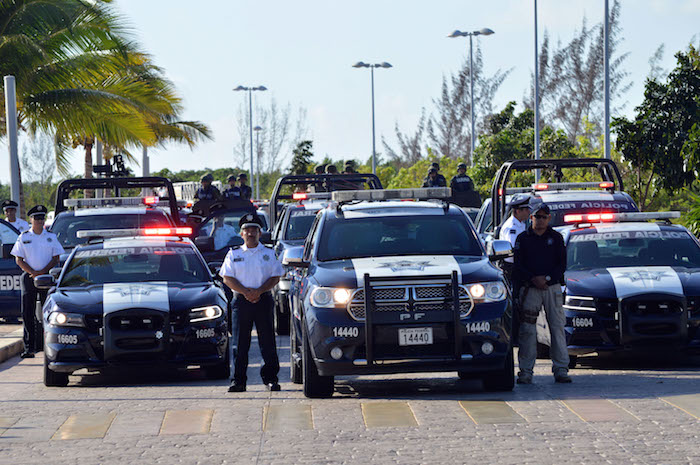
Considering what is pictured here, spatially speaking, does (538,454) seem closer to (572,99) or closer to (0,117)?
(0,117)

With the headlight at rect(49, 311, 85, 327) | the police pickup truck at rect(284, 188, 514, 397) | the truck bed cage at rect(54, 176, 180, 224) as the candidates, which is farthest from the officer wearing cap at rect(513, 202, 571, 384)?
the truck bed cage at rect(54, 176, 180, 224)

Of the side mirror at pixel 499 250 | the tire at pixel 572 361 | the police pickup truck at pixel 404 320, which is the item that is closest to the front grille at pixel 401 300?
the police pickup truck at pixel 404 320

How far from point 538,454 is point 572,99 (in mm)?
57282

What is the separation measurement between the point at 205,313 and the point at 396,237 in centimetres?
223

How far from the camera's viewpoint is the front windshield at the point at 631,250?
1416cm

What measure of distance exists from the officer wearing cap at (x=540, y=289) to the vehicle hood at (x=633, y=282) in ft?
2.80

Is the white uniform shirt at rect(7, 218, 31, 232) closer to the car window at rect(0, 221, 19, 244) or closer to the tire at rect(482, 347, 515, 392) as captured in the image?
the car window at rect(0, 221, 19, 244)

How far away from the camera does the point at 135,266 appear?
47.4 ft

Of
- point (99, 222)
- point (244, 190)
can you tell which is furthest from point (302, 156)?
point (99, 222)

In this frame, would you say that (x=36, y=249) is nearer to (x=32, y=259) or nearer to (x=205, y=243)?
(x=32, y=259)

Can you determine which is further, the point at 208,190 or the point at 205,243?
the point at 208,190

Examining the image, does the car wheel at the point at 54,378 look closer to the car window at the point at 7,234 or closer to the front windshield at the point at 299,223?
the car window at the point at 7,234

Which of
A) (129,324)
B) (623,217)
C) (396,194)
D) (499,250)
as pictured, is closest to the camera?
(499,250)

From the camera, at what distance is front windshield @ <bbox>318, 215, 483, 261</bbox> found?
1220 centimetres
